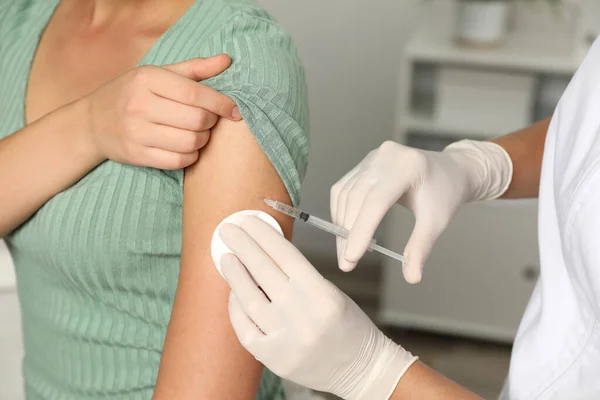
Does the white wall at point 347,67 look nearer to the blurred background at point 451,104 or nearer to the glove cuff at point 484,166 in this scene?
the blurred background at point 451,104

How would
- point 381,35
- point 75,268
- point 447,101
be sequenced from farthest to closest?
point 381,35 < point 447,101 < point 75,268

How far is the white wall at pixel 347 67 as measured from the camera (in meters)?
2.58

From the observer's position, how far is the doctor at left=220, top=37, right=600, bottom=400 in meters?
0.83

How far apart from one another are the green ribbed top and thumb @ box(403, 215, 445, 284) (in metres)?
0.16

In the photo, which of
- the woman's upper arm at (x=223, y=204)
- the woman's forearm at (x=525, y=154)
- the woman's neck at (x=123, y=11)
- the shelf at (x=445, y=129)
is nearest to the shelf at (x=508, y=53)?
the shelf at (x=445, y=129)

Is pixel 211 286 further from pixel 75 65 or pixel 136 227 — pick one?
pixel 75 65

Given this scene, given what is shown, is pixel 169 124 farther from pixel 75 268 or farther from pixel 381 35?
pixel 381 35

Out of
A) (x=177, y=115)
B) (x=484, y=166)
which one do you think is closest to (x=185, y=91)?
(x=177, y=115)

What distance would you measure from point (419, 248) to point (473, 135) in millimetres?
1357

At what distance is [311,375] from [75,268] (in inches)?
13.1

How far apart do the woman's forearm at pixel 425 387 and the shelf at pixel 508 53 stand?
4.65 ft

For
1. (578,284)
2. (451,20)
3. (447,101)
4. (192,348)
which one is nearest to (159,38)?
(192,348)

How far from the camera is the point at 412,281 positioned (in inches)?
35.4

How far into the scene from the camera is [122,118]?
870 millimetres
